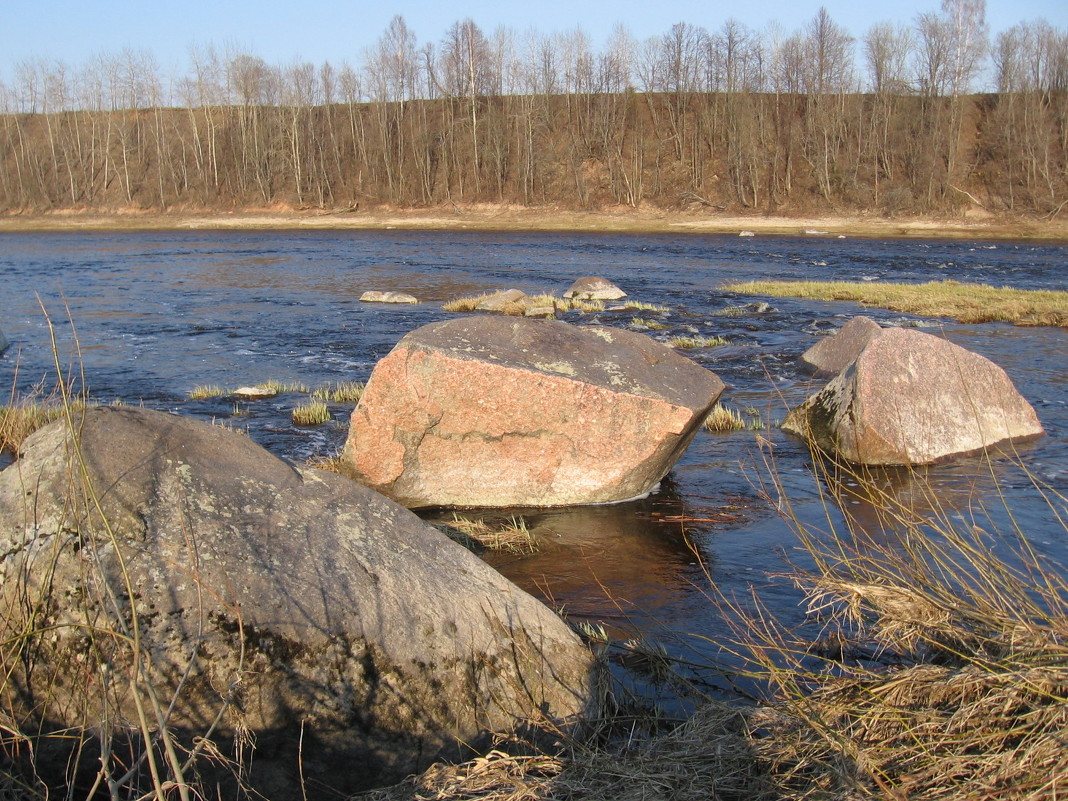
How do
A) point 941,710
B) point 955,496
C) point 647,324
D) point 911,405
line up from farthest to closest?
point 647,324 → point 911,405 → point 955,496 → point 941,710

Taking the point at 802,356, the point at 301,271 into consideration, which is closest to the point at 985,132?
the point at 301,271

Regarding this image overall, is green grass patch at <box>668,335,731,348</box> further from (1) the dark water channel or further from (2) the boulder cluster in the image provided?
(2) the boulder cluster

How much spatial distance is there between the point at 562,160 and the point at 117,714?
6936cm

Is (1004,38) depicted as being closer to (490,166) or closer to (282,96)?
(490,166)

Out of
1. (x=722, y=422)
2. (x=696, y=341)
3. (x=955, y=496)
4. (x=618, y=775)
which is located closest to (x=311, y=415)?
(x=722, y=422)

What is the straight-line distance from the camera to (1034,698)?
266 centimetres

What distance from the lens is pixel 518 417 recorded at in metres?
6.84

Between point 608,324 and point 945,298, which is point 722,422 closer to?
point 608,324

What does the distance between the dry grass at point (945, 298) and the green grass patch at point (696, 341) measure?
5.75 metres

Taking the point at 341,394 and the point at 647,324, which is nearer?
the point at 341,394

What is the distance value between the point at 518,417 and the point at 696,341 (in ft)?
31.4

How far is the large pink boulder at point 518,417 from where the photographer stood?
22.2 ft

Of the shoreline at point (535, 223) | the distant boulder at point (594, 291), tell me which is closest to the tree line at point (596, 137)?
the shoreline at point (535, 223)

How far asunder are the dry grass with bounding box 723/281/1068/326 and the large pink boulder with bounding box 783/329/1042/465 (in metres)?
10.1
